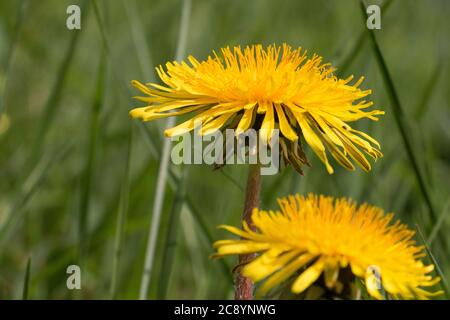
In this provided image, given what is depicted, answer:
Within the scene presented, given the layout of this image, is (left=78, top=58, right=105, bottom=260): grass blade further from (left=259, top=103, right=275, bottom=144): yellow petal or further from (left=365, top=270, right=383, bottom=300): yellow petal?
(left=365, top=270, right=383, bottom=300): yellow petal

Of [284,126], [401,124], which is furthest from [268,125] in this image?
[401,124]

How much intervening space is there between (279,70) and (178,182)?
1.28 ft

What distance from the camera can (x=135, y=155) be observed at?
7.89 feet

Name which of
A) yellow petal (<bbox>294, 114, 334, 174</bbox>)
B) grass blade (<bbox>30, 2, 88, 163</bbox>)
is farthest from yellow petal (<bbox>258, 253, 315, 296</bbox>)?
grass blade (<bbox>30, 2, 88, 163</bbox>)

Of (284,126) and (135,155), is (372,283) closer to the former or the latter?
(284,126)

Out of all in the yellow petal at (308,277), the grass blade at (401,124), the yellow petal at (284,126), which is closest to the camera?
the yellow petal at (308,277)

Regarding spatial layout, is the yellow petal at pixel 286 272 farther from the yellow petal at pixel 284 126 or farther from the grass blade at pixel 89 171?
the grass blade at pixel 89 171

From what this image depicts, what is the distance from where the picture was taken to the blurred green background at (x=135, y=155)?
1.54 m

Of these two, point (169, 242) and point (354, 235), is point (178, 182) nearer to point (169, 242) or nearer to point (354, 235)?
point (169, 242)

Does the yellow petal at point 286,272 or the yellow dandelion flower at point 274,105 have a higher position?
the yellow dandelion flower at point 274,105

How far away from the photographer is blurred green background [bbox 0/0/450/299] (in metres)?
1.54

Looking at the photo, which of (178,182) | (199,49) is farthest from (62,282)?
(199,49)

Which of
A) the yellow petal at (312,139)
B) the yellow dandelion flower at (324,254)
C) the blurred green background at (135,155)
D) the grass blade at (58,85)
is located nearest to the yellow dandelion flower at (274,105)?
the yellow petal at (312,139)
